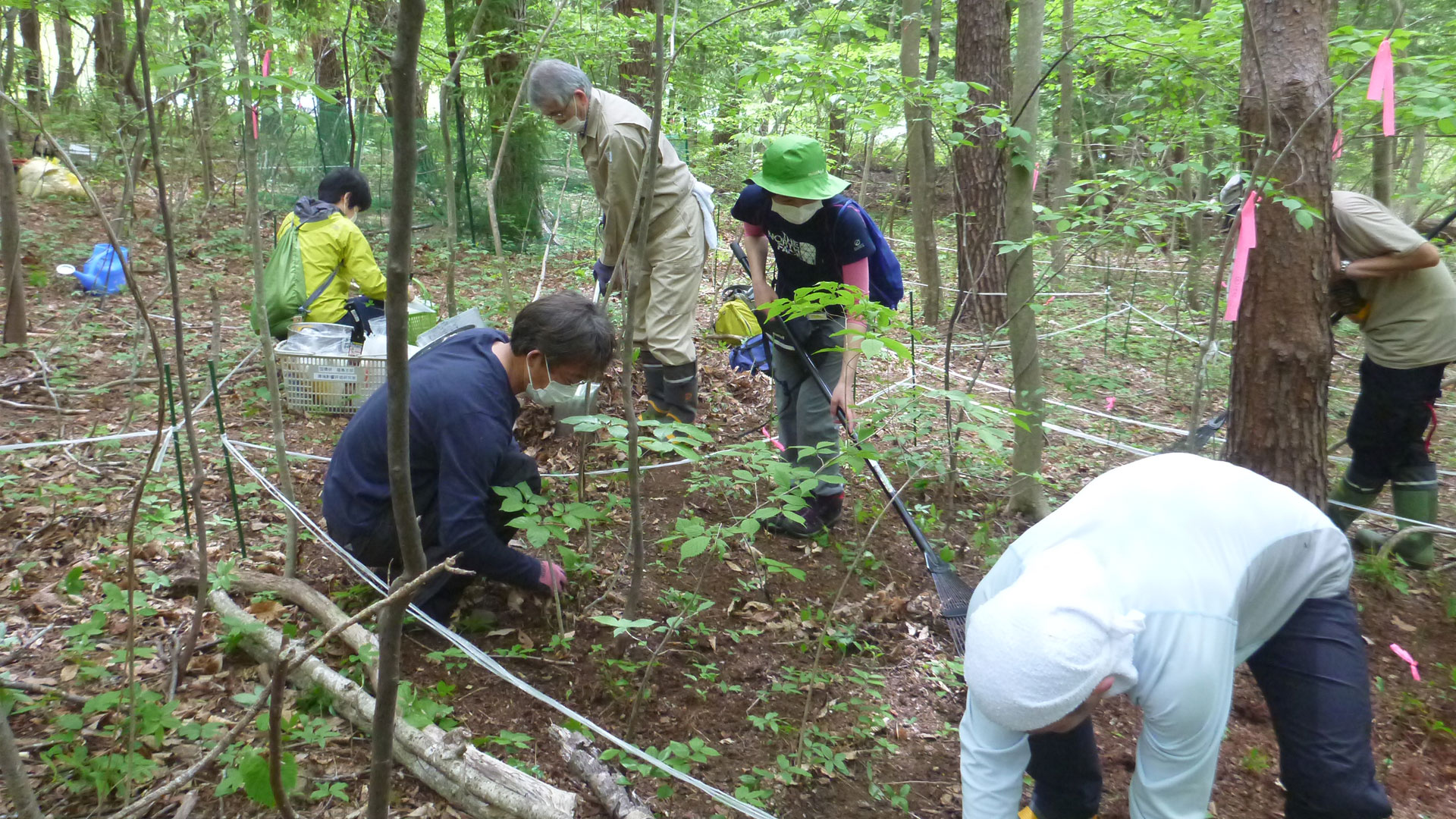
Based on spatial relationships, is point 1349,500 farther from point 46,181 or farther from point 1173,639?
point 46,181

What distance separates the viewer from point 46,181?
9977 mm

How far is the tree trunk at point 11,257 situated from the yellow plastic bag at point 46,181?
5.83 meters

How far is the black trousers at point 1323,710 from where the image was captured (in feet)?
5.90

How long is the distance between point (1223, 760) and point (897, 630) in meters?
1.08

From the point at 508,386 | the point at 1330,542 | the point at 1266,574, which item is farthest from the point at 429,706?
the point at 1330,542

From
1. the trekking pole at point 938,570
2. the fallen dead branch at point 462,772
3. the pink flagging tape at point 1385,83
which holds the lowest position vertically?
the fallen dead branch at point 462,772

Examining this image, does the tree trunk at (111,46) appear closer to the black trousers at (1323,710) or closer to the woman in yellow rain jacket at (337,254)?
the woman in yellow rain jacket at (337,254)

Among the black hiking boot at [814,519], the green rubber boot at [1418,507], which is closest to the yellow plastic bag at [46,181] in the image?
the black hiking boot at [814,519]

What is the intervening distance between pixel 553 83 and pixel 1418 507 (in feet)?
13.7

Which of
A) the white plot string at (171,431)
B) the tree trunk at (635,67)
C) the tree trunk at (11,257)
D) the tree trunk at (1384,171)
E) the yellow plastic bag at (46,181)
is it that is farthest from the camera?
the yellow plastic bag at (46,181)

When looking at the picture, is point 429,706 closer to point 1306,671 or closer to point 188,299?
point 1306,671

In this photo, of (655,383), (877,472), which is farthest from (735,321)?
(877,472)

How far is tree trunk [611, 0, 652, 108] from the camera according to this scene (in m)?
7.84

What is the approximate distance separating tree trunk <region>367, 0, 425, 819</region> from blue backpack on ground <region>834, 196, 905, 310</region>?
8.48 ft
